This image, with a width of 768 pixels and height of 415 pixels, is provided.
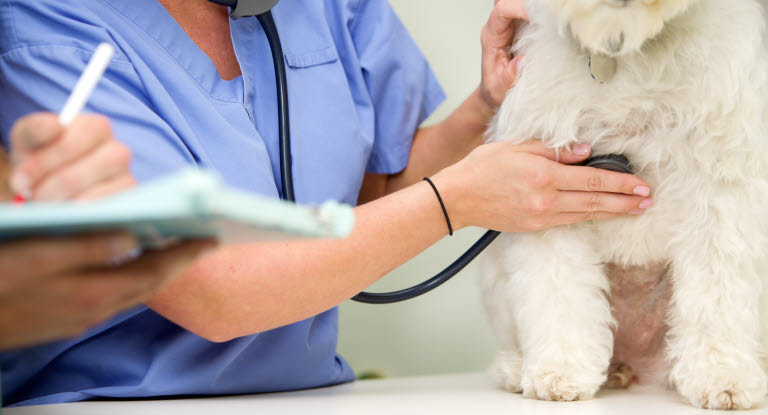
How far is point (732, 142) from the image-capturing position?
2.82 feet

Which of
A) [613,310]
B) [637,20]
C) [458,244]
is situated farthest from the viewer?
[458,244]

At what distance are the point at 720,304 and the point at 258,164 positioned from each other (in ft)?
2.15

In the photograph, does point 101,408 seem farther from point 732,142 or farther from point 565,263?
point 732,142

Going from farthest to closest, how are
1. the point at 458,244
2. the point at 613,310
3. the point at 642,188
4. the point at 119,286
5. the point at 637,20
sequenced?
the point at 458,244 < the point at 613,310 < the point at 642,188 < the point at 637,20 < the point at 119,286

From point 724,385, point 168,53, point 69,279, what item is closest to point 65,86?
point 168,53

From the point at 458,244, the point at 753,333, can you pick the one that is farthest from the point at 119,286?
the point at 458,244

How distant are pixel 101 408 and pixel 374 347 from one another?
0.84 meters

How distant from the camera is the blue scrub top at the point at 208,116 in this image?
0.88 metres

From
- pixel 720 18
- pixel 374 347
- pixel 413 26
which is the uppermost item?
pixel 413 26

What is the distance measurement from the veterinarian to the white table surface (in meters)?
0.08

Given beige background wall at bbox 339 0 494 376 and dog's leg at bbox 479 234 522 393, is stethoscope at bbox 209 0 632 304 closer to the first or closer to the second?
dog's leg at bbox 479 234 522 393

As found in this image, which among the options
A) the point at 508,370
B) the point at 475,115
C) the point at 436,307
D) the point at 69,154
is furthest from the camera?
the point at 436,307

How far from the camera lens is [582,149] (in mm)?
927

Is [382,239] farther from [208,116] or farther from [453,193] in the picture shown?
[208,116]
